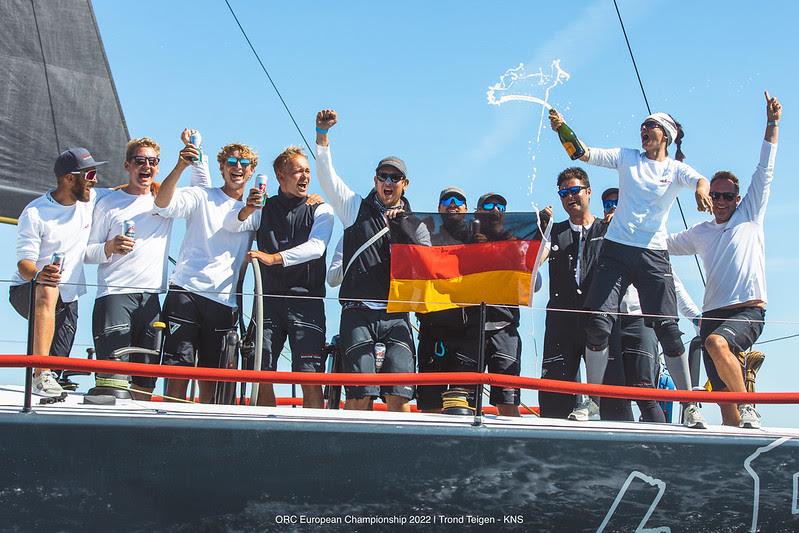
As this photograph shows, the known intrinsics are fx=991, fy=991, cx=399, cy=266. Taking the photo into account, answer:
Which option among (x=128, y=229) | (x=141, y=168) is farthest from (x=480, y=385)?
(x=141, y=168)

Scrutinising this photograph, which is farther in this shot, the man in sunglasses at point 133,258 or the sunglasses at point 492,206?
the sunglasses at point 492,206

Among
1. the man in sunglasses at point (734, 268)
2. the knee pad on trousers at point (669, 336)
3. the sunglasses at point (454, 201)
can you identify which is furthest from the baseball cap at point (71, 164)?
the man in sunglasses at point (734, 268)

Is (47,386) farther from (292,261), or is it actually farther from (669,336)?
(669,336)

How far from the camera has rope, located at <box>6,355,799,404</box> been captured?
507 cm

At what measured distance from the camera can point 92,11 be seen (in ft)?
29.6

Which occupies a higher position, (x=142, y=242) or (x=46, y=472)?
(x=142, y=242)

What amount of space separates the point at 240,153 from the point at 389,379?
79.7 inches

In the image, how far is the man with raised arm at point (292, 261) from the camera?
19.3 ft

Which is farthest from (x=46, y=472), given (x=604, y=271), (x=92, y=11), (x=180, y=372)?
(x=92, y=11)

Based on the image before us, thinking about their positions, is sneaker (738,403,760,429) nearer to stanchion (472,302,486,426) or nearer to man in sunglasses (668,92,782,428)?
man in sunglasses (668,92,782,428)

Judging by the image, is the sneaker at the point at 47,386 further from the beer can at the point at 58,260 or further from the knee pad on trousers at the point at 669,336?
the knee pad on trousers at the point at 669,336

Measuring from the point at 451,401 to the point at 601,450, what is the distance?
34.7 inches

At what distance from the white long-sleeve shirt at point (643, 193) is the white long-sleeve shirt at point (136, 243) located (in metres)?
2.82

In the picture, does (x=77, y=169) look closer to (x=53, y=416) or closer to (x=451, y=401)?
(x=53, y=416)
